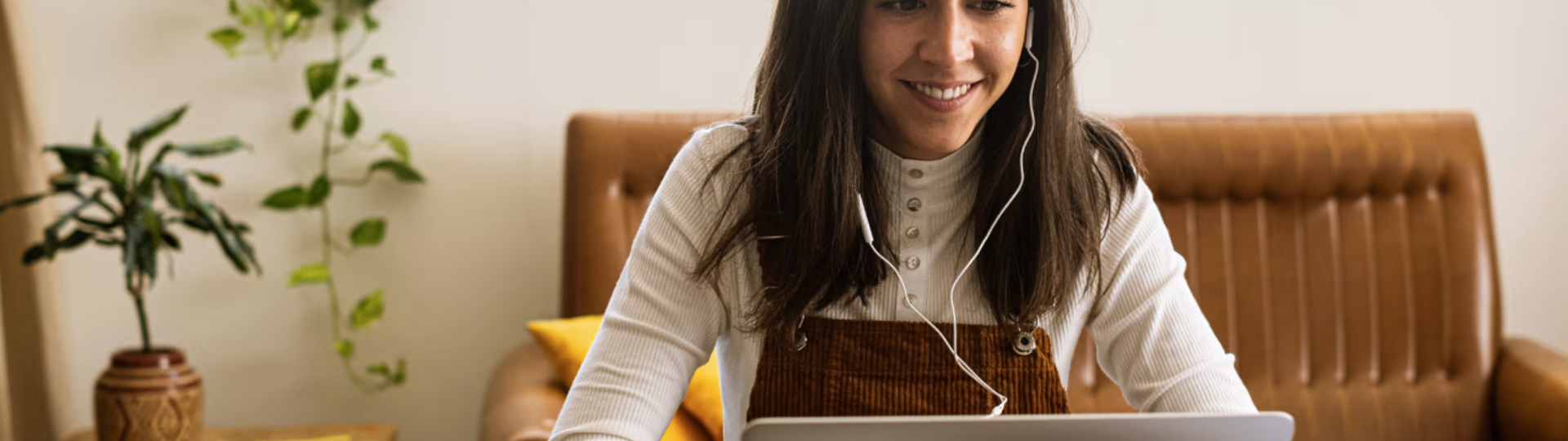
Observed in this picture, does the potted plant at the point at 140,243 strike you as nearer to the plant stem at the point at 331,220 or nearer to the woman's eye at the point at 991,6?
the plant stem at the point at 331,220

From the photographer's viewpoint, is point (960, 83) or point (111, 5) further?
point (111, 5)

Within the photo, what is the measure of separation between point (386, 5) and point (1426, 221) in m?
1.76

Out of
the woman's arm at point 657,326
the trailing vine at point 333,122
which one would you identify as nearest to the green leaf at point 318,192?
the trailing vine at point 333,122

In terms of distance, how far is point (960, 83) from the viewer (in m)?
1.17

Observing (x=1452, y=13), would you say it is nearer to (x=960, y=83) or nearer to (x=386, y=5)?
(x=960, y=83)

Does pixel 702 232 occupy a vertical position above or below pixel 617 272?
above

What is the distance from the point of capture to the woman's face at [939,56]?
1155 mm

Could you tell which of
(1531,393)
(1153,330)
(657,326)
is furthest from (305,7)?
(1531,393)

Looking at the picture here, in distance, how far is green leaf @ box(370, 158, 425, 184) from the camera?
7.48ft

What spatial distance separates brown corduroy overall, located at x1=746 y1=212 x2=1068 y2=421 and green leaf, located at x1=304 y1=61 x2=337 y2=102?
4.10 ft

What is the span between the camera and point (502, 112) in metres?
2.34

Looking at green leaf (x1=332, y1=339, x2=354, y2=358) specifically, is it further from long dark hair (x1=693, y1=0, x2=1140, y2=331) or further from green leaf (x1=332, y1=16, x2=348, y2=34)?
long dark hair (x1=693, y1=0, x2=1140, y2=331)

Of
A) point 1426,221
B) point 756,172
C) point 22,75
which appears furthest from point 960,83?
point 22,75

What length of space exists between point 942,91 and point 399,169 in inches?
53.8
